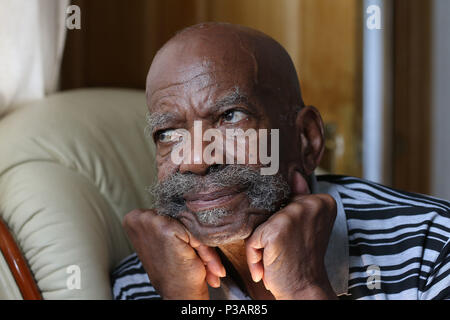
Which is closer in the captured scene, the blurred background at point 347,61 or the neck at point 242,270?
the neck at point 242,270

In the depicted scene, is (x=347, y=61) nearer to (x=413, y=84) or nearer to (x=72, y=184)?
(x=413, y=84)

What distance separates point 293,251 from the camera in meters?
0.76

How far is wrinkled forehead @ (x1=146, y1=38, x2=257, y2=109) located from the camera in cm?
79

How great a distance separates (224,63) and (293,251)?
0.28 meters

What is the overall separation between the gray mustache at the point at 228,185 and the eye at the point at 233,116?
7cm

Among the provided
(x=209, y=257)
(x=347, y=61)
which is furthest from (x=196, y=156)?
(x=347, y=61)

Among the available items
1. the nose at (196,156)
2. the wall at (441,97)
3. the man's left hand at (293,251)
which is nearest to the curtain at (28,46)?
the nose at (196,156)

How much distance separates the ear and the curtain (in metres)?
0.67

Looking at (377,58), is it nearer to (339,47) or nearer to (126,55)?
(339,47)

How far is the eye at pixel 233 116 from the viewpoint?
81 centimetres

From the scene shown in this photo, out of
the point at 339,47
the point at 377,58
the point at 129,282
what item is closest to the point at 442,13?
the point at 377,58

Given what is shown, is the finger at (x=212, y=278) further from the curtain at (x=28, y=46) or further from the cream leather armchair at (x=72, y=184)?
the curtain at (x=28, y=46)

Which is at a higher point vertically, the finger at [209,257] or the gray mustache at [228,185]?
the gray mustache at [228,185]

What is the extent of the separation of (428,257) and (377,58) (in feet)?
3.85
